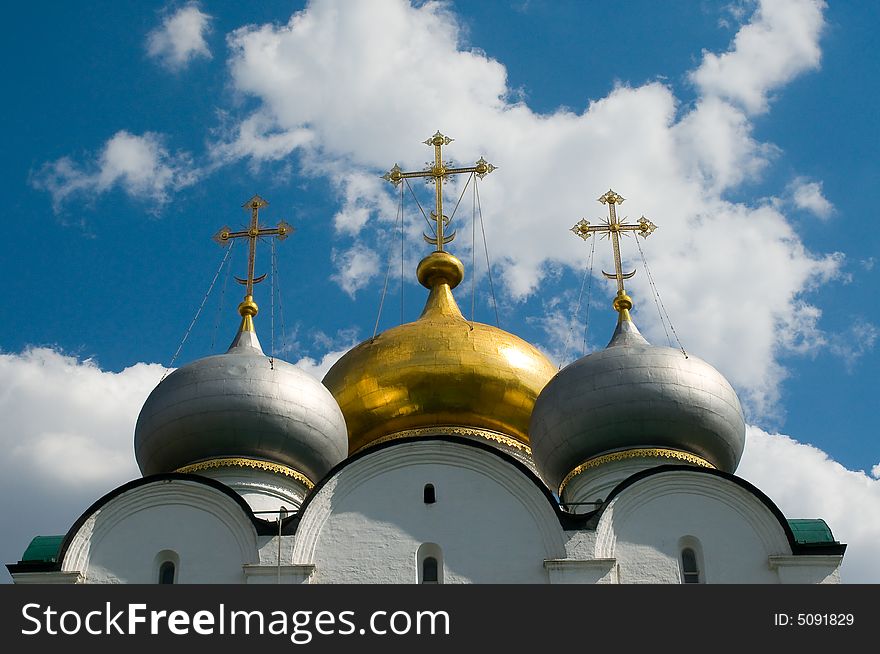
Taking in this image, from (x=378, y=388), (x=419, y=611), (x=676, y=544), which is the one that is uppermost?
(x=378, y=388)

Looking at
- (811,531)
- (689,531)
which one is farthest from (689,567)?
(811,531)

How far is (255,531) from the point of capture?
11688mm

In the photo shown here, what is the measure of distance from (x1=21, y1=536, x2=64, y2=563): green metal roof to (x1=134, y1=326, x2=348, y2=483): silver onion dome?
154 centimetres

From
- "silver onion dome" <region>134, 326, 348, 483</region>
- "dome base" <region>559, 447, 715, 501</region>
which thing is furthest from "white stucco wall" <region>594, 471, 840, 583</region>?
"silver onion dome" <region>134, 326, 348, 483</region>

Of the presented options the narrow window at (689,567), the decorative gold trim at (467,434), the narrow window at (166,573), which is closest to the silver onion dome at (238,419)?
the narrow window at (166,573)

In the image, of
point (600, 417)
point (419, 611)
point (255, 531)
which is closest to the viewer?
point (419, 611)

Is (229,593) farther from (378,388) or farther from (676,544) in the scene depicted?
(378,388)

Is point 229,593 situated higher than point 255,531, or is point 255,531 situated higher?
point 255,531

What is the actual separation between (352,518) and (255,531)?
0.77 m

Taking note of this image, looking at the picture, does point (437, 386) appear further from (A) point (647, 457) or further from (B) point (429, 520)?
(B) point (429, 520)

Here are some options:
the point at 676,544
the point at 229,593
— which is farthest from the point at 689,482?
the point at 229,593

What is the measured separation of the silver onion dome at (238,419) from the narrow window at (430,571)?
91.3 inches

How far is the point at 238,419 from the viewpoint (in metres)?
13.4

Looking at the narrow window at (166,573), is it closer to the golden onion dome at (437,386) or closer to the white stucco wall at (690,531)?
the white stucco wall at (690,531)
